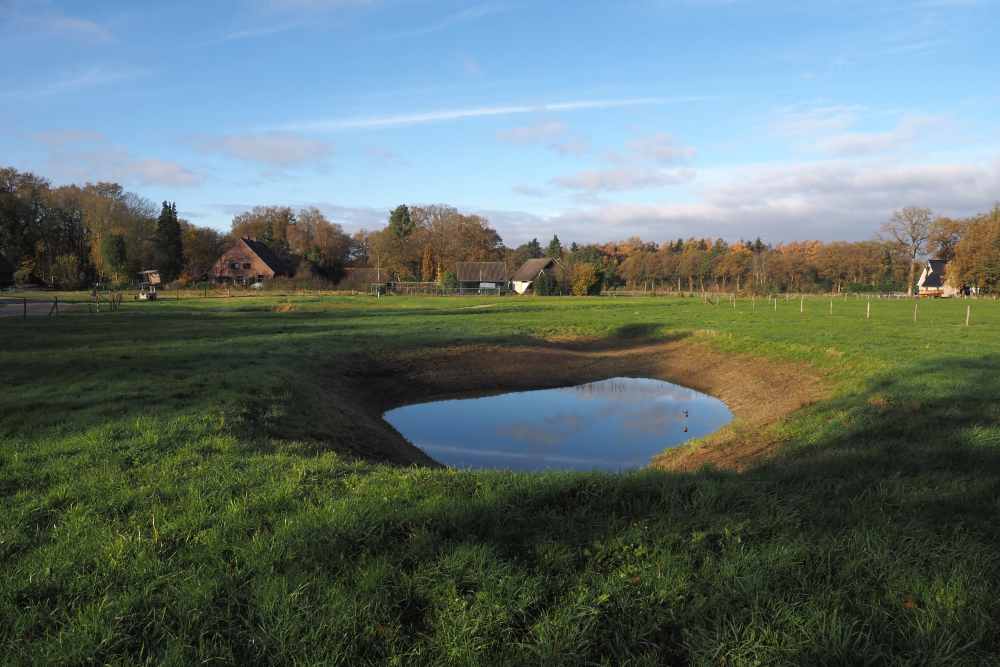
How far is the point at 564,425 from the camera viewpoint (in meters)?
13.8

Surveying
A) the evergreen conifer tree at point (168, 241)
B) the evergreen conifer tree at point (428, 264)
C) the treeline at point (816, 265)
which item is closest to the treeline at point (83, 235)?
the evergreen conifer tree at point (168, 241)

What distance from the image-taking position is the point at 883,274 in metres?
99.6

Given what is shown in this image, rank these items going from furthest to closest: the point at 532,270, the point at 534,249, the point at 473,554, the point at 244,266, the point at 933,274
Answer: the point at 534,249, the point at 933,274, the point at 532,270, the point at 244,266, the point at 473,554

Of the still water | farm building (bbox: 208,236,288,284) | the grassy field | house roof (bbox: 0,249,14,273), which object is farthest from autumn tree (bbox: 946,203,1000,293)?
house roof (bbox: 0,249,14,273)

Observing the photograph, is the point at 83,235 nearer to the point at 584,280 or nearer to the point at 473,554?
the point at 584,280

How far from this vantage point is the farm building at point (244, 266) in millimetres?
77812

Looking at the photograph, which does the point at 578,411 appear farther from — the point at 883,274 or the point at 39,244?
the point at 883,274

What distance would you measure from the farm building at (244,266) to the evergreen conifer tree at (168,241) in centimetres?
559

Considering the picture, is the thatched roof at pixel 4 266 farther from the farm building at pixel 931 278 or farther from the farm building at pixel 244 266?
the farm building at pixel 931 278

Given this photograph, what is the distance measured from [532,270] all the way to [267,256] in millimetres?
39663

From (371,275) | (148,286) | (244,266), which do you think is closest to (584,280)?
(371,275)

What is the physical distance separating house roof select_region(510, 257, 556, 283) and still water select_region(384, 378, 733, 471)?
6638 cm

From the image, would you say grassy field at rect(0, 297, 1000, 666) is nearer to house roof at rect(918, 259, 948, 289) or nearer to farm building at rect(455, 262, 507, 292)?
farm building at rect(455, 262, 507, 292)

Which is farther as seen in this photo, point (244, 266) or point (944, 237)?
point (944, 237)
